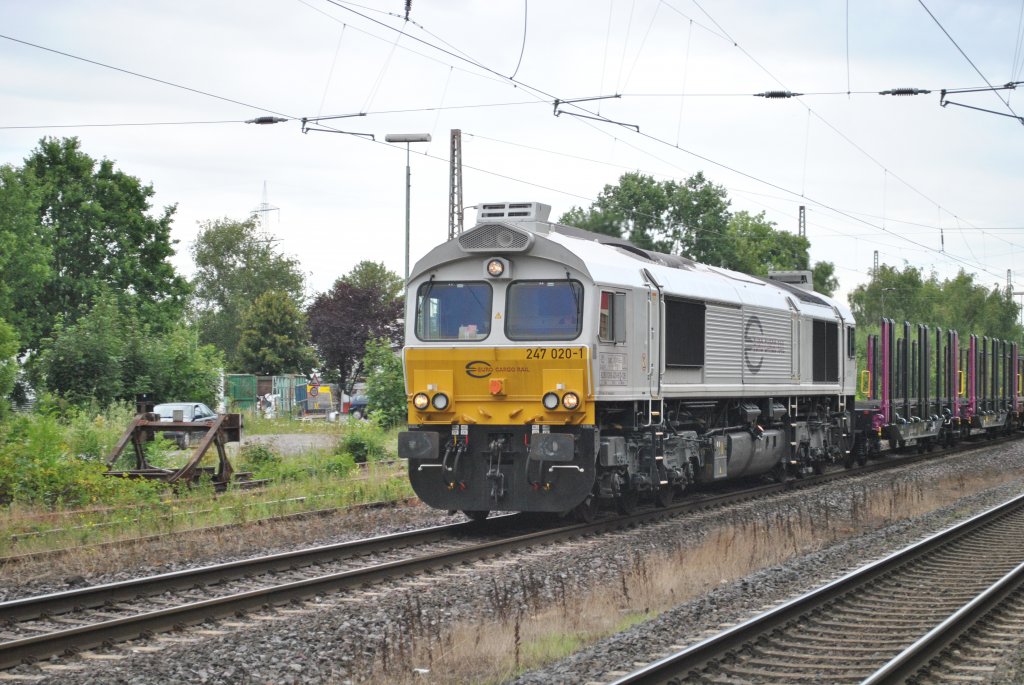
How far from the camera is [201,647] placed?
8.78m

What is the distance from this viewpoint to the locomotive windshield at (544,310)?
47.9ft

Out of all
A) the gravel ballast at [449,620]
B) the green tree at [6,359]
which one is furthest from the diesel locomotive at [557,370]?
the green tree at [6,359]

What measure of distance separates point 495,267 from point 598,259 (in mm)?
1340

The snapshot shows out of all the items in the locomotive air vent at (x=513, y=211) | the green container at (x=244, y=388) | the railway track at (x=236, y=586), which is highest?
the locomotive air vent at (x=513, y=211)

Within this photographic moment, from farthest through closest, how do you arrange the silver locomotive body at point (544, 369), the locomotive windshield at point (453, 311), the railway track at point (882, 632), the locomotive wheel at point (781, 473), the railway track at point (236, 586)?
the locomotive wheel at point (781, 473) < the locomotive windshield at point (453, 311) < the silver locomotive body at point (544, 369) < the railway track at point (236, 586) < the railway track at point (882, 632)

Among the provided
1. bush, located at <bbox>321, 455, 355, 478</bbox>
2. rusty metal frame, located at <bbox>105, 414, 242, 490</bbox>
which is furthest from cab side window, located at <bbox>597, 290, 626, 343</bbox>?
bush, located at <bbox>321, 455, 355, 478</bbox>

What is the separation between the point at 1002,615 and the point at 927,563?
3.02 m

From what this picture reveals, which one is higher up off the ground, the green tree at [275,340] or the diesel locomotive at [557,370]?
the green tree at [275,340]

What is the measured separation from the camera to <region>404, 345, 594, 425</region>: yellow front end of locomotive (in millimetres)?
14289

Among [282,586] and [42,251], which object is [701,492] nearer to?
[282,586]

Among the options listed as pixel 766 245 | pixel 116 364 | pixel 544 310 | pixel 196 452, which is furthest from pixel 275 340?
pixel 544 310

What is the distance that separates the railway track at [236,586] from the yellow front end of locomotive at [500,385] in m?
1.47

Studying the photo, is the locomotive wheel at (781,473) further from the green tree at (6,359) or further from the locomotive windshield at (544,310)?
the green tree at (6,359)

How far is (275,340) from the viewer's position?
250 ft
